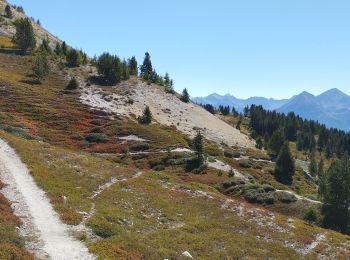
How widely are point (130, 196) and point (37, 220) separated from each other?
41.7 ft

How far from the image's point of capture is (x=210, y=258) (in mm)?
26094

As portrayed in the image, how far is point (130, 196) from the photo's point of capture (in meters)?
38.1

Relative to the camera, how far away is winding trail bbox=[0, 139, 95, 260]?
2197 cm

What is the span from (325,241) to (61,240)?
24.6 meters

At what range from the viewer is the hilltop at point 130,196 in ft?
83.4

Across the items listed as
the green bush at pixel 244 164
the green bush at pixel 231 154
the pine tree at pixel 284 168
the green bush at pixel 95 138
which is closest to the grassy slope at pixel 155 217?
the green bush at pixel 95 138

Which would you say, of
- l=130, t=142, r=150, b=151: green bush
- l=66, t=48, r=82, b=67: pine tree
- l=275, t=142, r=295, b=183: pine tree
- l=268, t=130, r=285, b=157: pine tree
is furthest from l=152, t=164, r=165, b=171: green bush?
l=66, t=48, r=82, b=67: pine tree

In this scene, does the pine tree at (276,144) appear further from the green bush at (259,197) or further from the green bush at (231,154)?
the green bush at (259,197)

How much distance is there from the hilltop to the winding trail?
0.07 m

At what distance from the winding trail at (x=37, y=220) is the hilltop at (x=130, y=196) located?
0.07 meters

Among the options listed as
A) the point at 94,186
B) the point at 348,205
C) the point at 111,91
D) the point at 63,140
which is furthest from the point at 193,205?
the point at 111,91

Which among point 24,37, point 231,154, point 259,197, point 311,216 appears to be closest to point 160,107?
point 231,154

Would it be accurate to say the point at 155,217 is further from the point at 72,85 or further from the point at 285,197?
the point at 72,85

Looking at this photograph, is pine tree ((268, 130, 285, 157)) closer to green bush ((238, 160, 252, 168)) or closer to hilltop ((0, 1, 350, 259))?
hilltop ((0, 1, 350, 259))
